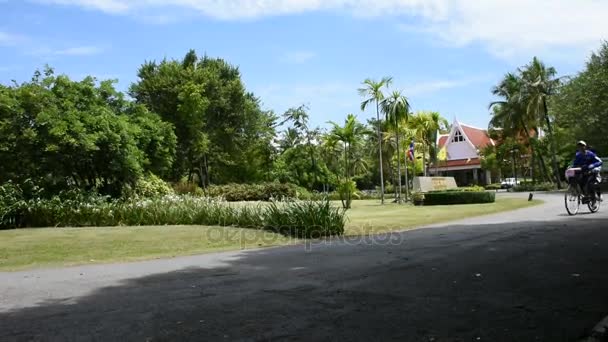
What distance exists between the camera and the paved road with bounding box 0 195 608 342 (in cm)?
457

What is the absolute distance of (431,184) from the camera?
123 feet

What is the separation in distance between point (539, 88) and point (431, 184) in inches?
922

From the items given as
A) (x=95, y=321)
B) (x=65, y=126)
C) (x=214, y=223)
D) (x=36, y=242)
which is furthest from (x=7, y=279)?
(x=65, y=126)

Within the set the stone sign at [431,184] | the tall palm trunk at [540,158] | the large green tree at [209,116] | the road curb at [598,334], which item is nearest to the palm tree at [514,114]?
the tall palm trunk at [540,158]

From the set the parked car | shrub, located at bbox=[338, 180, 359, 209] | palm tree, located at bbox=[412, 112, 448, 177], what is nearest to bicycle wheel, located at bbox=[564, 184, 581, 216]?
shrub, located at bbox=[338, 180, 359, 209]

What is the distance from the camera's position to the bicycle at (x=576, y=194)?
50.4 ft

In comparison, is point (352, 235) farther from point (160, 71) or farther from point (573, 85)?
point (160, 71)

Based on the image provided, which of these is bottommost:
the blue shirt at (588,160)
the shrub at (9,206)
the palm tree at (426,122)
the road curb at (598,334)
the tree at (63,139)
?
the road curb at (598,334)

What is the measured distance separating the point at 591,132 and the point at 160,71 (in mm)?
36856

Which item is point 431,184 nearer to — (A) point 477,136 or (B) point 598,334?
(B) point 598,334

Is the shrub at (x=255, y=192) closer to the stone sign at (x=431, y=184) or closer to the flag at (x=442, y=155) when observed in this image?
the stone sign at (x=431, y=184)

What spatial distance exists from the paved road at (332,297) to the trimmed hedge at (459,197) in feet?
65.9

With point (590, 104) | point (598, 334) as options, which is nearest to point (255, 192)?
point (590, 104)

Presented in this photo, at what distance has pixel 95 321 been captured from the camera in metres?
5.04
